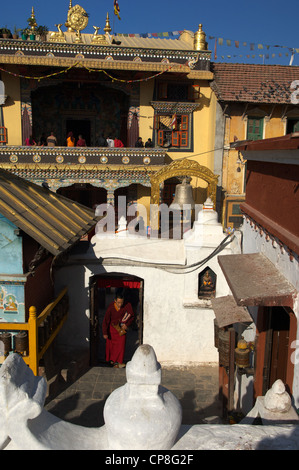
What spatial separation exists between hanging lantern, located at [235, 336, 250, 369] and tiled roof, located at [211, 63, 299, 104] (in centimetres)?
1612

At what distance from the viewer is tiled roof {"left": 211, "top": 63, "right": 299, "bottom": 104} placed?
2083cm

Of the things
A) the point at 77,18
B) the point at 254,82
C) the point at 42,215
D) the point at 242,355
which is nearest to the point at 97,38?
the point at 77,18

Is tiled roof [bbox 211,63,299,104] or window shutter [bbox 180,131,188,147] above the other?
tiled roof [bbox 211,63,299,104]

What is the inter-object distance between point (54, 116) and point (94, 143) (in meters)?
2.75

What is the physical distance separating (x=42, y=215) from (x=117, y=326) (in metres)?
3.39

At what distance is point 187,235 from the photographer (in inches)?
422

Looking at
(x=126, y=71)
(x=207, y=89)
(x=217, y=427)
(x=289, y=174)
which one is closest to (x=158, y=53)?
(x=126, y=71)

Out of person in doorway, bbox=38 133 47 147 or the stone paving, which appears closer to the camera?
the stone paving

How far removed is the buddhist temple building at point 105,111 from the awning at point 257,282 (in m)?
12.8

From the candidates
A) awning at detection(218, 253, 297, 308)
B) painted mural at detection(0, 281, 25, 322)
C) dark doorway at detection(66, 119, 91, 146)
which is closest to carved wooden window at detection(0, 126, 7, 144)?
dark doorway at detection(66, 119, 91, 146)

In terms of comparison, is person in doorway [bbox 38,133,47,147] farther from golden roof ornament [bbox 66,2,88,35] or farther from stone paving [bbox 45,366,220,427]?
stone paving [bbox 45,366,220,427]

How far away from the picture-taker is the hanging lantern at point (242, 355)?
714 cm

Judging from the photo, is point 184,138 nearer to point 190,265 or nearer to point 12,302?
point 190,265
